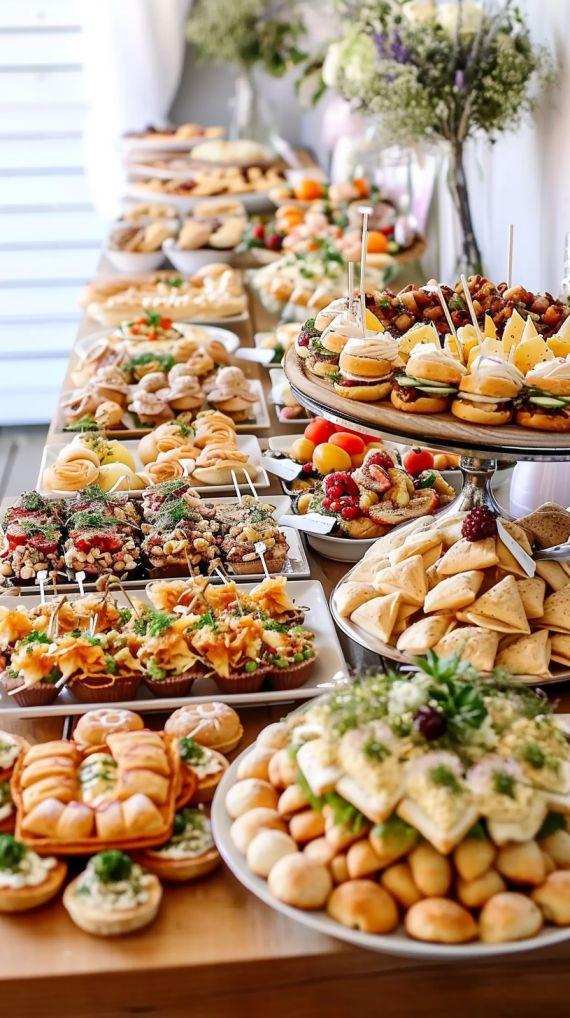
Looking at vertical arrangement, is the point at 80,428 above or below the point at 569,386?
below

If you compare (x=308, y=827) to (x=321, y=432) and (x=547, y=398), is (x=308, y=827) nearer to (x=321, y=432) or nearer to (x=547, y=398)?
(x=547, y=398)

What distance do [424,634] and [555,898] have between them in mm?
500

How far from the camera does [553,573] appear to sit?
5.38 ft

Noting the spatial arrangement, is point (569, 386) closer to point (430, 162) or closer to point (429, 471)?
point (429, 471)

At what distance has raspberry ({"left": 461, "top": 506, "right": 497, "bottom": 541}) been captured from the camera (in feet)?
5.35

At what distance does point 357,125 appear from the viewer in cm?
471

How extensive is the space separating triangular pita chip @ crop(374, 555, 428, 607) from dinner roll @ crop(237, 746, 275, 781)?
39 cm

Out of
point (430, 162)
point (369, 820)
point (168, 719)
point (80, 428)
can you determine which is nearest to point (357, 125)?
point (430, 162)

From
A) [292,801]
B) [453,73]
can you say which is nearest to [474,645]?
[292,801]

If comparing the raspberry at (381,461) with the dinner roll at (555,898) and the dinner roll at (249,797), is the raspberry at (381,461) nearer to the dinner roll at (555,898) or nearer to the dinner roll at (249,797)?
the dinner roll at (249,797)

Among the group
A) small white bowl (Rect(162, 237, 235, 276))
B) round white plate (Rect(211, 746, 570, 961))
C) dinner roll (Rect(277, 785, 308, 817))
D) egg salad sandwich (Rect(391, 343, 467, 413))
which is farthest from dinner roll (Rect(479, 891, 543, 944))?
small white bowl (Rect(162, 237, 235, 276))

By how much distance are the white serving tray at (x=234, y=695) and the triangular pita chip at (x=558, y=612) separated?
30 centimetres

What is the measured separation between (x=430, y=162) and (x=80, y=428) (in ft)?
6.70

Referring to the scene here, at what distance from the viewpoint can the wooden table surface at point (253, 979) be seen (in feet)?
3.71
